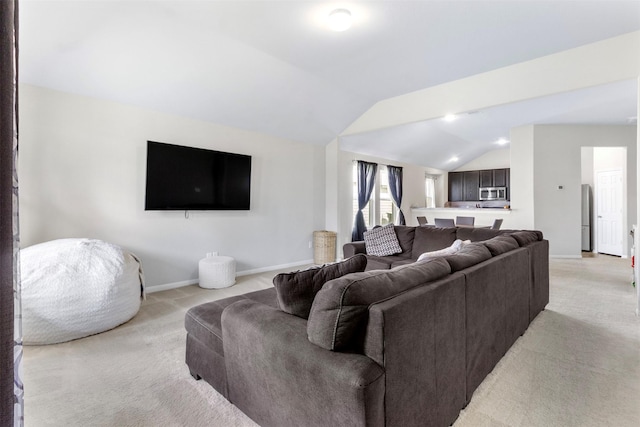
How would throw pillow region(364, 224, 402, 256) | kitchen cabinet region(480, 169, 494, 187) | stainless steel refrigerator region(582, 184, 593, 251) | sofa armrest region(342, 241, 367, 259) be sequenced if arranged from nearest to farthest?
1. throw pillow region(364, 224, 402, 256)
2. sofa armrest region(342, 241, 367, 259)
3. stainless steel refrigerator region(582, 184, 593, 251)
4. kitchen cabinet region(480, 169, 494, 187)

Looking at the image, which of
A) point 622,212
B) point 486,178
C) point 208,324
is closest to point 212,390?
point 208,324

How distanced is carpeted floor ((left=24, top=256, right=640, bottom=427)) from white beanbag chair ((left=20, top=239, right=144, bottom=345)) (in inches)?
4.7

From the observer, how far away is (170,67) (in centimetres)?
348

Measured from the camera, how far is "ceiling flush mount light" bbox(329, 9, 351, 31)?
2.79 m

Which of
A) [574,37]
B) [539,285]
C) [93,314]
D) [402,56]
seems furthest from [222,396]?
[574,37]

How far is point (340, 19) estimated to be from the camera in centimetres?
284

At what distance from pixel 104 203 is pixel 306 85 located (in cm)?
297

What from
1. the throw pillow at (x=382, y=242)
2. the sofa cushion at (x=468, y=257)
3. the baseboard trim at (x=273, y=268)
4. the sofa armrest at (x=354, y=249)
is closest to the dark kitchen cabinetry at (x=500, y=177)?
the throw pillow at (x=382, y=242)

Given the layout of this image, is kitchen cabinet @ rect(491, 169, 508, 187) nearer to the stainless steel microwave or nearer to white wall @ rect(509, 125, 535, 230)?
the stainless steel microwave

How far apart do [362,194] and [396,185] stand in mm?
1504

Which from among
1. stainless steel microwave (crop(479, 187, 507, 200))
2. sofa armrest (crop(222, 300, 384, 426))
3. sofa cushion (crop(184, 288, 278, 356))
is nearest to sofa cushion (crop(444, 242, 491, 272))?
sofa armrest (crop(222, 300, 384, 426))

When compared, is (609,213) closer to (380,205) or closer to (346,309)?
(380,205)

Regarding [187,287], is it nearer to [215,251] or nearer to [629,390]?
[215,251]

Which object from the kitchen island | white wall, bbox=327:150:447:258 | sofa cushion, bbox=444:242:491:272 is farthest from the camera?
the kitchen island
